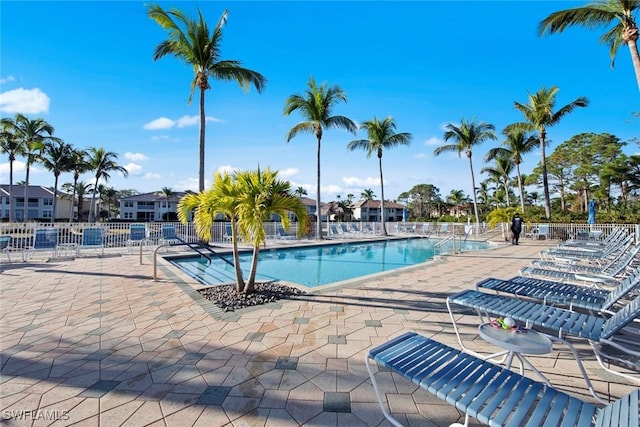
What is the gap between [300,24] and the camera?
30.2 feet

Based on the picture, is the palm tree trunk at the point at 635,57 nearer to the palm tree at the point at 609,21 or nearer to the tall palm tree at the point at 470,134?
the palm tree at the point at 609,21

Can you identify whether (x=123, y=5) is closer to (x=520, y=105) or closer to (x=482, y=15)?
(x=482, y=15)

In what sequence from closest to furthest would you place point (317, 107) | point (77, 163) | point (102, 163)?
point (317, 107)
point (77, 163)
point (102, 163)

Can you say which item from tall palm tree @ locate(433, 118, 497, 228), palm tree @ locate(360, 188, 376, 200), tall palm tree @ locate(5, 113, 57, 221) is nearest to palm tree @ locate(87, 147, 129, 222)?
tall palm tree @ locate(5, 113, 57, 221)

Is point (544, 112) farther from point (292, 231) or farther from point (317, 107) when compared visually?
point (292, 231)

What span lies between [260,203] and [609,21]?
42.5 ft

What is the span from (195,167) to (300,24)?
7.15m

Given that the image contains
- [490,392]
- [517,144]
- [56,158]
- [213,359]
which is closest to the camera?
[490,392]

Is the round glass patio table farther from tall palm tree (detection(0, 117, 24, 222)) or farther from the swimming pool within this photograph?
tall palm tree (detection(0, 117, 24, 222))

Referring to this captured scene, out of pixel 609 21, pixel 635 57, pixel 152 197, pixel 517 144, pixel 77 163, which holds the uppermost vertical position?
pixel 77 163

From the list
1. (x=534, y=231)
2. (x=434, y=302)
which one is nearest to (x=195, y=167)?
(x=434, y=302)

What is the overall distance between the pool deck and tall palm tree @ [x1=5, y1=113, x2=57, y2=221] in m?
27.1

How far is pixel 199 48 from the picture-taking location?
11.6 m

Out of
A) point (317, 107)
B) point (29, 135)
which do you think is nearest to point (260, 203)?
point (317, 107)
